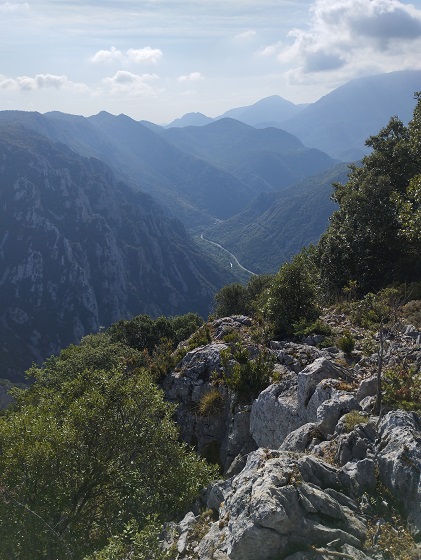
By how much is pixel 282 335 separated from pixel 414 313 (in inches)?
278

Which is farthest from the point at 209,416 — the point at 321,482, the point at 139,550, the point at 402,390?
the point at 139,550

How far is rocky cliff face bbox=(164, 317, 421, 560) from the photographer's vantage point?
9453 mm

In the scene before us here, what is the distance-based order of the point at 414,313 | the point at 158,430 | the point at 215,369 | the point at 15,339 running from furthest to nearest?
the point at 15,339
the point at 215,369
the point at 414,313
the point at 158,430

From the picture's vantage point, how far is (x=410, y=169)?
107 feet

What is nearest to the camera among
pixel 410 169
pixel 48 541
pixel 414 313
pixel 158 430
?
pixel 48 541

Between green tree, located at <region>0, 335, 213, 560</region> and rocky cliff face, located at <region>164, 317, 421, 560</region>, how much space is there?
1964 millimetres

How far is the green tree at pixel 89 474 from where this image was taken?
12.7 metres

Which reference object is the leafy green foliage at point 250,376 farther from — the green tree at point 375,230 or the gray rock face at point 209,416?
the green tree at point 375,230

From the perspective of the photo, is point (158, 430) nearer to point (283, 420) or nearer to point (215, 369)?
point (283, 420)

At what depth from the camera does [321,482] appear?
11.4 m

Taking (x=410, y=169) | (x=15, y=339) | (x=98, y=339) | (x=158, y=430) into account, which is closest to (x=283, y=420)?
(x=158, y=430)

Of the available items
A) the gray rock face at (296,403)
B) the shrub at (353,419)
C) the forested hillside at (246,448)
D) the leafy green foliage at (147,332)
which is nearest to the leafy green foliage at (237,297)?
the leafy green foliage at (147,332)

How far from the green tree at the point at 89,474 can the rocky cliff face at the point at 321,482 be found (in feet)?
6.44

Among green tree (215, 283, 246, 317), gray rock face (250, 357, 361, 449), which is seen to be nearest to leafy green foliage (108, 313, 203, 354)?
green tree (215, 283, 246, 317)
